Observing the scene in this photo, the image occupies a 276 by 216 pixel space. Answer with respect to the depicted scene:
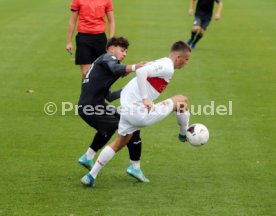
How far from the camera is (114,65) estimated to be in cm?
896

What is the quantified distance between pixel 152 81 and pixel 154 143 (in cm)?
258

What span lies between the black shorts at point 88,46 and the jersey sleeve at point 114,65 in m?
3.58

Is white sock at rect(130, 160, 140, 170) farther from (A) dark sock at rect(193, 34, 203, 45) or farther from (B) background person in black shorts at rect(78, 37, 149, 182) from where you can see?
(A) dark sock at rect(193, 34, 203, 45)

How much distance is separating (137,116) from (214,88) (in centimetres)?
→ 696

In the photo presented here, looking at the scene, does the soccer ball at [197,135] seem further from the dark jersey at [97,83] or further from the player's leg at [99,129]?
the dark jersey at [97,83]

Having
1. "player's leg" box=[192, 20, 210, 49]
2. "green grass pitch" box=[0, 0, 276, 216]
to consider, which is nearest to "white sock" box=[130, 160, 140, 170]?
"green grass pitch" box=[0, 0, 276, 216]

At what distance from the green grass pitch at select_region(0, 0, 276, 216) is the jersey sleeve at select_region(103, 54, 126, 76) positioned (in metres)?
1.40

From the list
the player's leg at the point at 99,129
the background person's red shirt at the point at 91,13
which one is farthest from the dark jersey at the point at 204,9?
the player's leg at the point at 99,129

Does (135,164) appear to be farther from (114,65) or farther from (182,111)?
(114,65)

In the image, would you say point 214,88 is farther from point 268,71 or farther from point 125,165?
point 125,165

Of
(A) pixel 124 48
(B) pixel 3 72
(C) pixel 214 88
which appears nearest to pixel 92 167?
(A) pixel 124 48

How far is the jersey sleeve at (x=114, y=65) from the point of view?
8844 millimetres

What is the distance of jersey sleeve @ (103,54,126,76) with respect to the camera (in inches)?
348

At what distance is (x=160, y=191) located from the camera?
8.82 meters
